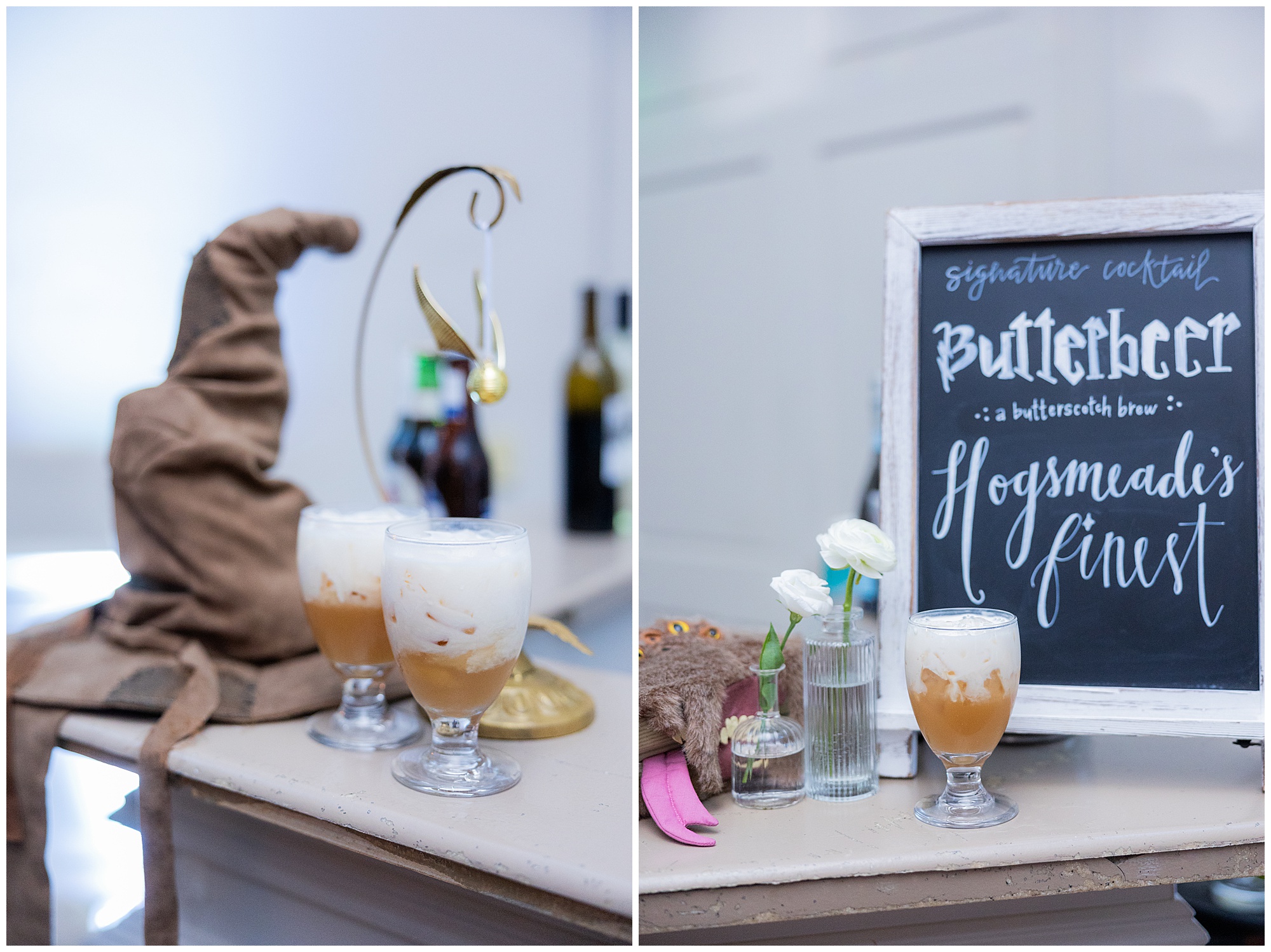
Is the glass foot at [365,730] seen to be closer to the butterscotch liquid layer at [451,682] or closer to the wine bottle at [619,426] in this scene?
the butterscotch liquid layer at [451,682]

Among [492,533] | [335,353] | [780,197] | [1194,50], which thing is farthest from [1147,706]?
[335,353]

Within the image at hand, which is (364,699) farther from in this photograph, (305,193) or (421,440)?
(305,193)

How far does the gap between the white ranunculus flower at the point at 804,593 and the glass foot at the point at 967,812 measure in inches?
6.7

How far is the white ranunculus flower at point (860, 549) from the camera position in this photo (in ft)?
2.25

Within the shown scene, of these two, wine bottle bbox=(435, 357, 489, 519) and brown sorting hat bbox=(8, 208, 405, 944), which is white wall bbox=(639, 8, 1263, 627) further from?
brown sorting hat bbox=(8, 208, 405, 944)

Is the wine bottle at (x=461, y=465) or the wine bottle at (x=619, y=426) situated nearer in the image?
the wine bottle at (x=461, y=465)

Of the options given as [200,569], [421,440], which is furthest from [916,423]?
[421,440]

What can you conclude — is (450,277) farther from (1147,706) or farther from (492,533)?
(1147,706)

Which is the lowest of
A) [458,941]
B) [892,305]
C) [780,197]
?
[458,941]

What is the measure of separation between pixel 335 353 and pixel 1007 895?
6.38 ft

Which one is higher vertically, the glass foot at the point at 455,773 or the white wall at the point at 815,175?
the white wall at the point at 815,175

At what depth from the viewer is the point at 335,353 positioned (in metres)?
2.17

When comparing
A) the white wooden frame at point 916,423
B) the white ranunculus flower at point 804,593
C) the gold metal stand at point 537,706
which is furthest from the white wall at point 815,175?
the white ranunculus flower at point 804,593

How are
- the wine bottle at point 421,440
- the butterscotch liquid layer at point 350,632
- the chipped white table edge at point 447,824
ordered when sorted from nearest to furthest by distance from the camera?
the chipped white table edge at point 447,824 → the butterscotch liquid layer at point 350,632 → the wine bottle at point 421,440
